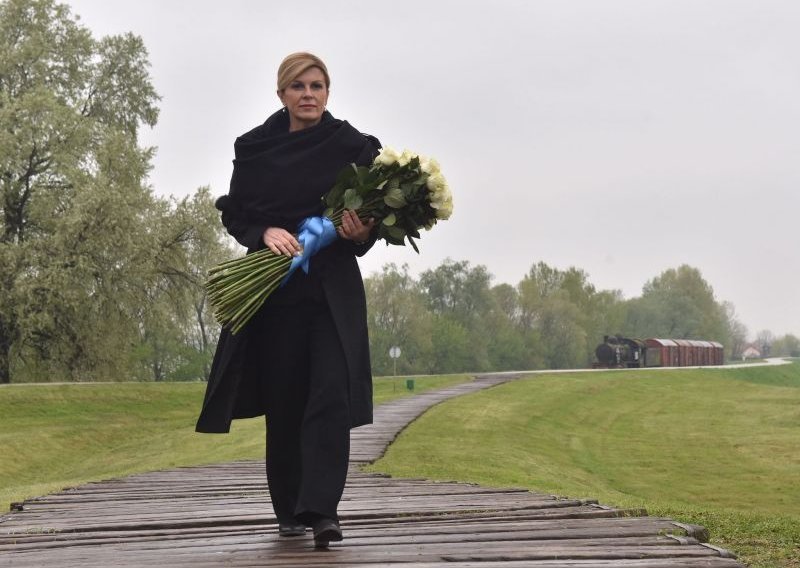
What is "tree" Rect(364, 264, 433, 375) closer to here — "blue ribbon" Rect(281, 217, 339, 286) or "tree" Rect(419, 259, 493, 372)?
"tree" Rect(419, 259, 493, 372)

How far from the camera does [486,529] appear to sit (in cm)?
513

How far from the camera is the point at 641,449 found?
26453 mm

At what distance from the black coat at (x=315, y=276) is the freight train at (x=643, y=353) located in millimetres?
60880

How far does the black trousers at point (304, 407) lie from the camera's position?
4.89 m

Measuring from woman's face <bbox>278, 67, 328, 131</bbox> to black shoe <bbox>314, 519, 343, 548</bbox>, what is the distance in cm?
189

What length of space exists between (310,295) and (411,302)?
7924cm

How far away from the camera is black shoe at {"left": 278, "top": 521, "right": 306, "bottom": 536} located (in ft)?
17.3

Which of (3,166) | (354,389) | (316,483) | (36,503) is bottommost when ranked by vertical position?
(36,503)

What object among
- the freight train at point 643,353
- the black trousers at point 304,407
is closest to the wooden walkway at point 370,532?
the black trousers at point 304,407

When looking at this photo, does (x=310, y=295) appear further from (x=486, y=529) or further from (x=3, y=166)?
A: (x=3, y=166)

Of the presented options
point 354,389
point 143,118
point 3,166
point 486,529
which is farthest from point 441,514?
point 143,118

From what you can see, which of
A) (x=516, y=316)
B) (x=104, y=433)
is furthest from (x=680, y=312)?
(x=104, y=433)

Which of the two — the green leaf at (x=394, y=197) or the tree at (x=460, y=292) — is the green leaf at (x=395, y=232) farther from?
the tree at (x=460, y=292)

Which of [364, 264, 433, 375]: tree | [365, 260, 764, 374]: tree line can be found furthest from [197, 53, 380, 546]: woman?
[364, 264, 433, 375]: tree
